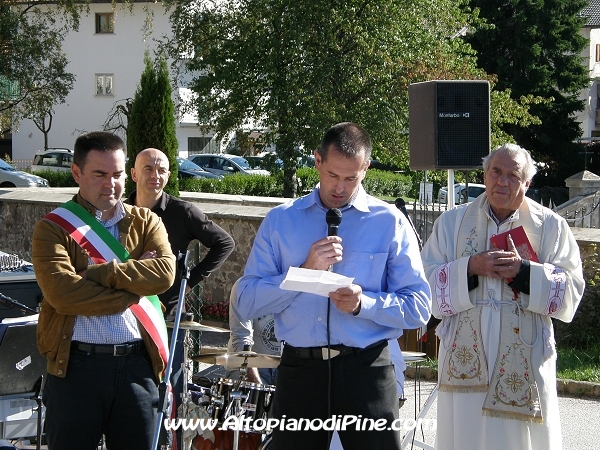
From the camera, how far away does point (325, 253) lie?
3.60m

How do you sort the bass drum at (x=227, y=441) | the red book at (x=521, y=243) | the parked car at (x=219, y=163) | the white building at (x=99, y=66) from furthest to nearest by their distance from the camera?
the white building at (x=99, y=66) < the parked car at (x=219, y=163) < the bass drum at (x=227, y=441) < the red book at (x=521, y=243)

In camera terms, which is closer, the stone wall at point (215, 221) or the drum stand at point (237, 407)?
the drum stand at point (237, 407)

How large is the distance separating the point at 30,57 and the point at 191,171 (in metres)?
8.55

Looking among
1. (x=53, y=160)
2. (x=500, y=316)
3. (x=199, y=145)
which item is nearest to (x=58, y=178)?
(x=53, y=160)

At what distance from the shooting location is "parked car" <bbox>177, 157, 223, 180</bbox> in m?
35.0

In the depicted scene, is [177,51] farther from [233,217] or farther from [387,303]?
[387,303]

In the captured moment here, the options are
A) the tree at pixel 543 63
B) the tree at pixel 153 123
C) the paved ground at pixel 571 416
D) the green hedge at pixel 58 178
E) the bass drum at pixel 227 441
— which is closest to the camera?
the bass drum at pixel 227 441

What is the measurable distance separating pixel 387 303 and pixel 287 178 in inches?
751

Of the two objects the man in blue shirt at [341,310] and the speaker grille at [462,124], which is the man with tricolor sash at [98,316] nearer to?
the man in blue shirt at [341,310]

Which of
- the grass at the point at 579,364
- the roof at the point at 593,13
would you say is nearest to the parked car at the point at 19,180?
the grass at the point at 579,364

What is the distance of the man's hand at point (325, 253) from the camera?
3596 millimetres

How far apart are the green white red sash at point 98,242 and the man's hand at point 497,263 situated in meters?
1.79

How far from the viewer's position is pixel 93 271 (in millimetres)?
4121

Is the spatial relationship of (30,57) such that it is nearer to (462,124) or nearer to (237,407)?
(462,124)
